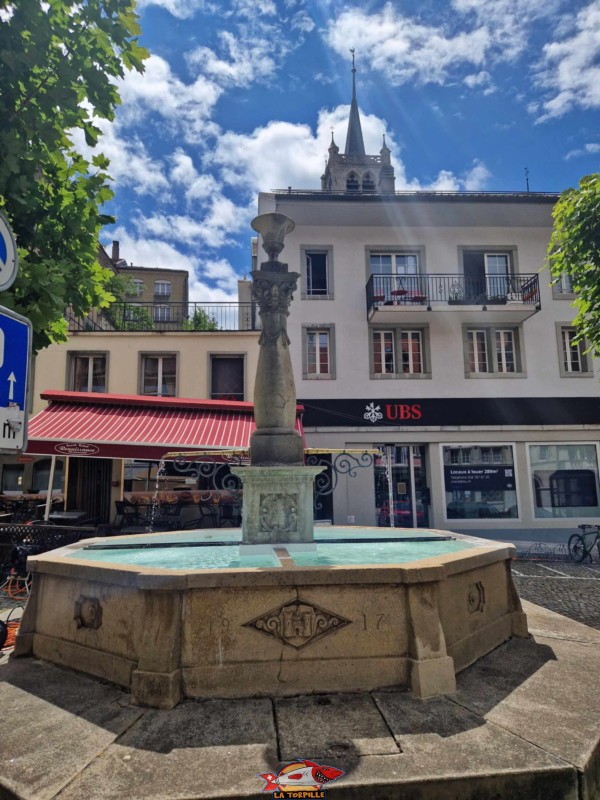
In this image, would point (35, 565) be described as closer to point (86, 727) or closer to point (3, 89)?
point (86, 727)

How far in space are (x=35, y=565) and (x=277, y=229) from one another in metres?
4.74

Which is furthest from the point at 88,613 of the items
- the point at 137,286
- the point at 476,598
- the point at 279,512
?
the point at 137,286

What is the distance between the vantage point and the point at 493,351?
18016 millimetres

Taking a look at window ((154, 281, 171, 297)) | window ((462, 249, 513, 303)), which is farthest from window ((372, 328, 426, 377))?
window ((154, 281, 171, 297))

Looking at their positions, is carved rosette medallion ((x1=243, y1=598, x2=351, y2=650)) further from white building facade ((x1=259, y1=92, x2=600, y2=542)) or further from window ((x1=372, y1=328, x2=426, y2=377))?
window ((x1=372, y1=328, x2=426, y2=377))

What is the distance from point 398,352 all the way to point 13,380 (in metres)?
15.9

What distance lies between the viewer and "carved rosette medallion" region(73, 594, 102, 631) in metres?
3.92

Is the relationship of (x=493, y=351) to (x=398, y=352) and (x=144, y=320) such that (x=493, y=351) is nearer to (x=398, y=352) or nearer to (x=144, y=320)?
(x=398, y=352)

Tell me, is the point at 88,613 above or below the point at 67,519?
below

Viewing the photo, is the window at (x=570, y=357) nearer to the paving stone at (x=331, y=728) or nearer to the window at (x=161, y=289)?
the paving stone at (x=331, y=728)

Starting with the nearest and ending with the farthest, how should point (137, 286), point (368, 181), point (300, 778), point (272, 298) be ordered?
point (300, 778), point (272, 298), point (137, 286), point (368, 181)

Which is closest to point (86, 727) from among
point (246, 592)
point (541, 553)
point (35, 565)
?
point (246, 592)

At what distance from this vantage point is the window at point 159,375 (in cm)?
1736

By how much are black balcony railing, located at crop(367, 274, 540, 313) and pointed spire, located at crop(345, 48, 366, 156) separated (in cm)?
3870
